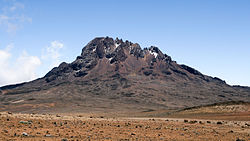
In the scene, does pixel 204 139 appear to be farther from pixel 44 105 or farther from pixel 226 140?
pixel 44 105

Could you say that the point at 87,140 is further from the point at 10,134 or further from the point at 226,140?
the point at 226,140

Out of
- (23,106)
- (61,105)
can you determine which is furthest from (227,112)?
(23,106)

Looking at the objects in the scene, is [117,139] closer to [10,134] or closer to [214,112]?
[10,134]

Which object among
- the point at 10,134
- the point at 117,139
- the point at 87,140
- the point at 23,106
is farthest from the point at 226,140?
the point at 23,106

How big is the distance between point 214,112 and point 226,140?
59.1 meters

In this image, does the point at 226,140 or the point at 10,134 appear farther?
the point at 226,140

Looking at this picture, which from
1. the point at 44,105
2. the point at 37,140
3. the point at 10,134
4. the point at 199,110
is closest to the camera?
the point at 37,140

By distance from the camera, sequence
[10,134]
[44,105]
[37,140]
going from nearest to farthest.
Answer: [37,140]
[10,134]
[44,105]

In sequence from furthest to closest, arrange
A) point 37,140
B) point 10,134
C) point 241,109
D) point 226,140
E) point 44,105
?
point 44,105
point 241,109
point 226,140
point 10,134
point 37,140

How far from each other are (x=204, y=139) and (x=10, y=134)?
19.9 metres

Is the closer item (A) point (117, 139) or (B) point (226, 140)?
(A) point (117, 139)

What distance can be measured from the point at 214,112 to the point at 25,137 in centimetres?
7129

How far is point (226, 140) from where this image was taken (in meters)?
29.0

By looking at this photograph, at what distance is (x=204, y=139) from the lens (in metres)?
29.4
